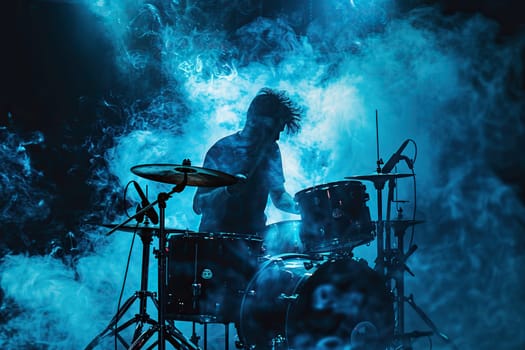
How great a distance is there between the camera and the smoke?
226 inches

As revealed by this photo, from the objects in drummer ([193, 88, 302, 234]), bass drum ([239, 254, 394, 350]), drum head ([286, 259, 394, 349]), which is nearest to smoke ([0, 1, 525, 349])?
drummer ([193, 88, 302, 234])

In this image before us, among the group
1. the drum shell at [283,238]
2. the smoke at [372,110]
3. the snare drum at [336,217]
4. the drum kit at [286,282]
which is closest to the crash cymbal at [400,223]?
the drum kit at [286,282]

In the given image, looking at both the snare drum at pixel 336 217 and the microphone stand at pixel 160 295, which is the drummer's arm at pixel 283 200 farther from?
the microphone stand at pixel 160 295

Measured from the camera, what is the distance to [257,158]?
5.61 m

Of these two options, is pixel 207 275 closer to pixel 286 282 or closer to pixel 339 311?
pixel 286 282

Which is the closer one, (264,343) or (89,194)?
(264,343)

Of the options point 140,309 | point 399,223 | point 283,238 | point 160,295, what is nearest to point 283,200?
point 283,238

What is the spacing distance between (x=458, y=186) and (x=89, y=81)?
4.26 m

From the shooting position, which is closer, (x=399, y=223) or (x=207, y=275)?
(x=207, y=275)

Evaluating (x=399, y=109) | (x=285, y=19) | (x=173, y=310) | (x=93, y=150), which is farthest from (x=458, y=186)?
(x=93, y=150)

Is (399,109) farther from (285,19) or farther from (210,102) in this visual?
(210,102)

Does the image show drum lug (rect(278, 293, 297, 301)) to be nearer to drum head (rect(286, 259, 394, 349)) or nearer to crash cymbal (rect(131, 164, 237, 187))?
drum head (rect(286, 259, 394, 349))

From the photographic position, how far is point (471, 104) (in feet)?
19.6

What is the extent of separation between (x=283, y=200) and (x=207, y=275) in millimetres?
1486
